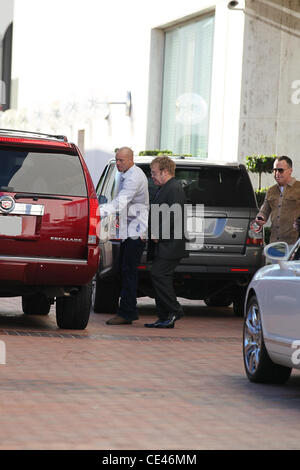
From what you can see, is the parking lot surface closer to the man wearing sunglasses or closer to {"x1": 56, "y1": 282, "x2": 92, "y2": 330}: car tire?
Answer: {"x1": 56, "y1": 282, "x2": 92, "y2": 330}: car tire

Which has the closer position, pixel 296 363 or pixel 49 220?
pixel 296 363

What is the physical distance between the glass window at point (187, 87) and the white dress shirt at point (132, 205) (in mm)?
11868

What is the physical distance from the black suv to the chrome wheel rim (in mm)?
4204

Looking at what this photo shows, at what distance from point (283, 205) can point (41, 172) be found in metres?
3.15

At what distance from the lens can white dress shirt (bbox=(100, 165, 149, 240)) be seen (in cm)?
1251

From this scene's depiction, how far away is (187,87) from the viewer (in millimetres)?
26062

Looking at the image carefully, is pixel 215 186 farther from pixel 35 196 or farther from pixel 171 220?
pixel 35 196

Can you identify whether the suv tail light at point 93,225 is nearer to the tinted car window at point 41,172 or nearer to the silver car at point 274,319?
the tinted car window at point 41,172

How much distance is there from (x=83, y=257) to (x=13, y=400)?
372 cm

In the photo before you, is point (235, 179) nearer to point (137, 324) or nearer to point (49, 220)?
point (137, 324)

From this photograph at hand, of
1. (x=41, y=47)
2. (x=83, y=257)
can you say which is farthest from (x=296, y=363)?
(x=41, y=47)

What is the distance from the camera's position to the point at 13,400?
7.60m

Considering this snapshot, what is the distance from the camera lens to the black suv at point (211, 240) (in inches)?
528

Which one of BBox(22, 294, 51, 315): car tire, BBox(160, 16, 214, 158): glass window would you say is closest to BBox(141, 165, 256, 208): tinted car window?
BBox(22, 294, 51, 315): car tire
